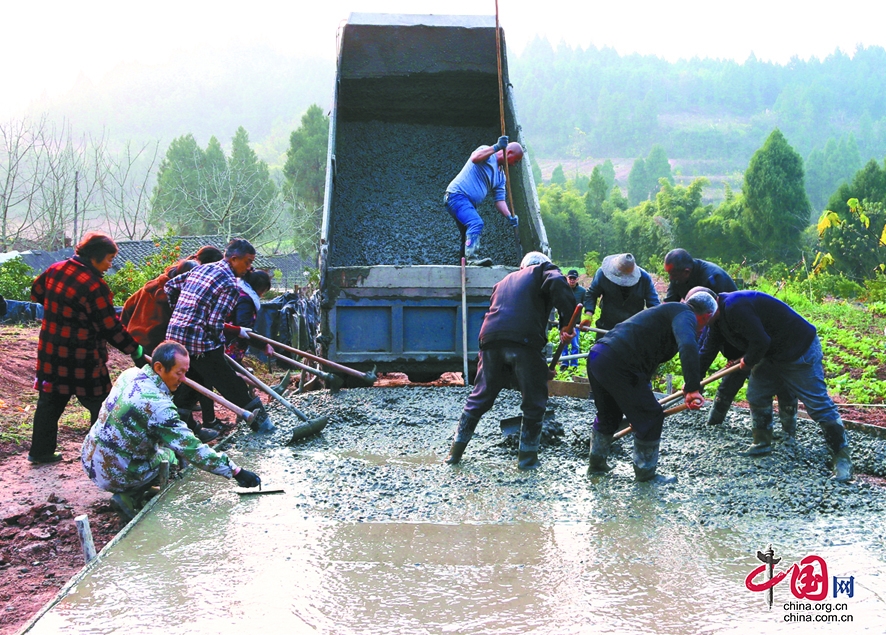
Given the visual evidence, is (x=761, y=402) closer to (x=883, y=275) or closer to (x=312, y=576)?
(x=312, y=576)

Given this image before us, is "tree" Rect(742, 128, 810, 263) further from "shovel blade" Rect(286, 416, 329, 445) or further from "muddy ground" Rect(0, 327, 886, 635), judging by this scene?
"shovel blade" Rect(286, 416, 329, 445)

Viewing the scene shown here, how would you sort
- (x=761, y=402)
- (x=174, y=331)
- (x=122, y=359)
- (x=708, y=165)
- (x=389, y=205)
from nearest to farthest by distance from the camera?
1. (x=761, y=402)
2. (x=174, y=331)
3. (x=389, y=205)
4. (x=122, y=359)
5. (x=708, y=165)

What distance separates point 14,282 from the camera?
12.5 m

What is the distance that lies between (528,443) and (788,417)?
1.81 metres

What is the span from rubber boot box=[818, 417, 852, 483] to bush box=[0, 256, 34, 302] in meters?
11.5

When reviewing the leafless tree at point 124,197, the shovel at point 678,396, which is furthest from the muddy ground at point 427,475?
the leafless tree at point 124,197

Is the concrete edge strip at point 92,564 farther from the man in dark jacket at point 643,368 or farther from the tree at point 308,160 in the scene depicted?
the tree at point 308,160

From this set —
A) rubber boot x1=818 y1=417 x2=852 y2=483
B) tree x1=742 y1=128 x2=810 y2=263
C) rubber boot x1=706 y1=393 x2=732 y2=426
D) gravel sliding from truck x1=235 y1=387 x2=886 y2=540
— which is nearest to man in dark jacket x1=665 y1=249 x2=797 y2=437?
rubber boot x1=706 y1=393 x2=732 y2=426

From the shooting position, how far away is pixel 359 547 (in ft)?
11.3

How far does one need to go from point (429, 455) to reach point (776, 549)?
2.21 metres

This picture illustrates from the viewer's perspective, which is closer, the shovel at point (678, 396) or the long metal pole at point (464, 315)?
the shovel at point (678, 396)

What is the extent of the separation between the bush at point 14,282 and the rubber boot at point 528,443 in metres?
10.1

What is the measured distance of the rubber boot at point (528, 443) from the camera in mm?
4703

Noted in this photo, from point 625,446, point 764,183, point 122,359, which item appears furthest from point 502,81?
point 764,183
